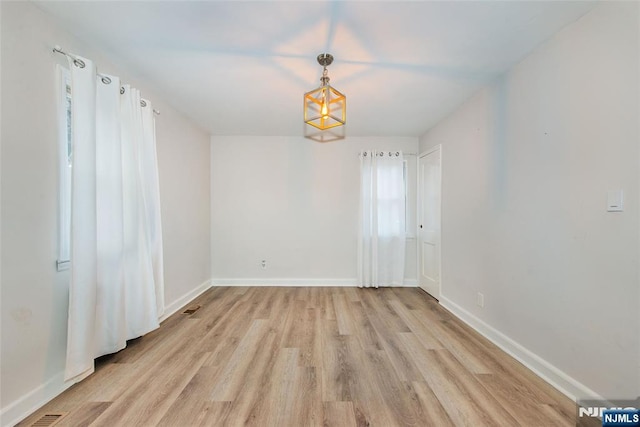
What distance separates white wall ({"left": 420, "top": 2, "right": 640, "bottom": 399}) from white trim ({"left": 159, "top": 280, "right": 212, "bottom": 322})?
347 centimetres

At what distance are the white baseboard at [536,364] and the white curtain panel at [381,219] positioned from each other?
4.69ft

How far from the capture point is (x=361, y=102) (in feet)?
9.23

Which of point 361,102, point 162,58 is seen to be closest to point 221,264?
point 162,58

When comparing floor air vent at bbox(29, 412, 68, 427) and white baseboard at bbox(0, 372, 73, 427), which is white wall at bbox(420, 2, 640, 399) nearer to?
floor air vent at bbox(29, 412, 68, 427)

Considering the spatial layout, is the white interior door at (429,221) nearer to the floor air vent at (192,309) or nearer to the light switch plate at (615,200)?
the light switch plate at (615,200)

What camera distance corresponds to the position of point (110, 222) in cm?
194

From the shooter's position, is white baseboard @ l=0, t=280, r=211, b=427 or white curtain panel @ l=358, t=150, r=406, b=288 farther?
white curtain panel @ l=358, t=150, r=406, b=288

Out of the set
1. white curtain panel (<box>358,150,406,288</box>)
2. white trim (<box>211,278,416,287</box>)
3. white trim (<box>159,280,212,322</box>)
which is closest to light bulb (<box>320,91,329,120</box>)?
white curtain panel (<box>358,150,406,288</box>)

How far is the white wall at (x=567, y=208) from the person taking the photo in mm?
1353

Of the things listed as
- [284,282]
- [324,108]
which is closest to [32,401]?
[324,108]

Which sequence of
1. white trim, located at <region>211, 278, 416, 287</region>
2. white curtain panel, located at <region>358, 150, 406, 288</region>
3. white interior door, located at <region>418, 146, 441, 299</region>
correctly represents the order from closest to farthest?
1. white interior door, located at <region>418, 146, 441, 299</region>
2. white curtain panel, located at <region>358, 150, 406, 288</region>
3. white trim, located at <region>211, 278, 416, 287</region>

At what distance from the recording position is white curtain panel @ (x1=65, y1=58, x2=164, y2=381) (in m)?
1.67

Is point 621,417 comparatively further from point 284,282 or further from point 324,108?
point 284,282

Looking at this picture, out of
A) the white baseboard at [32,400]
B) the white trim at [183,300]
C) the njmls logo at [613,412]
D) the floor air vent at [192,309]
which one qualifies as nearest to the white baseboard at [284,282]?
the white trim at [183,300]
